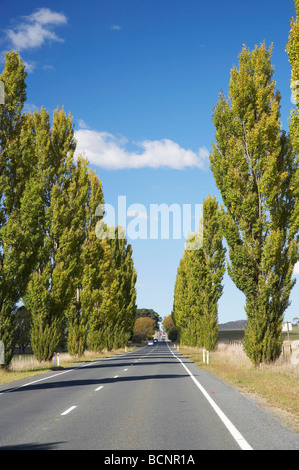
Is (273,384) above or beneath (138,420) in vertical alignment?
beneath

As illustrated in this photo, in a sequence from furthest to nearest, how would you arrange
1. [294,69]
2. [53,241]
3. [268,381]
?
1. [53,241]
2. [268,381]
3. [294,69]

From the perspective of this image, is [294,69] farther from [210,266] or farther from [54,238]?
[210,266]

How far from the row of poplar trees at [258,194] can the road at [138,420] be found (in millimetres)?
7157

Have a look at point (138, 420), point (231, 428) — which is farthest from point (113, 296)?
point (231, 428)

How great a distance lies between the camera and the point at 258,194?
Result: 2356 centimetres

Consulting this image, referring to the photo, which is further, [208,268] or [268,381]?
[208,268]

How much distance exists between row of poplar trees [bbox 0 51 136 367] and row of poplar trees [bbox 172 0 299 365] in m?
10.2

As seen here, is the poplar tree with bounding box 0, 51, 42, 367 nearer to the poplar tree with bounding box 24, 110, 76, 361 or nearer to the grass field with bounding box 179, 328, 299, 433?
the poplar tree with bounding box 24, 110, 76, 361

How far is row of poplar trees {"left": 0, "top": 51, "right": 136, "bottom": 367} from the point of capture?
992 inches

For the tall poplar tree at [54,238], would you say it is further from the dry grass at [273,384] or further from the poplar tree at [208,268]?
the poplar tree at [208,268]

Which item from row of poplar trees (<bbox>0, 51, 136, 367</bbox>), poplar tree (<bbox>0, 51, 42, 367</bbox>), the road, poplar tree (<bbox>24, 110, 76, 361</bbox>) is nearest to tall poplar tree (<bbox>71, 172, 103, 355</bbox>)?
row of poplar trees (<bbox>0, 51, 136, 367</bbox>)

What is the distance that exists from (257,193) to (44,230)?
16.0 metres
